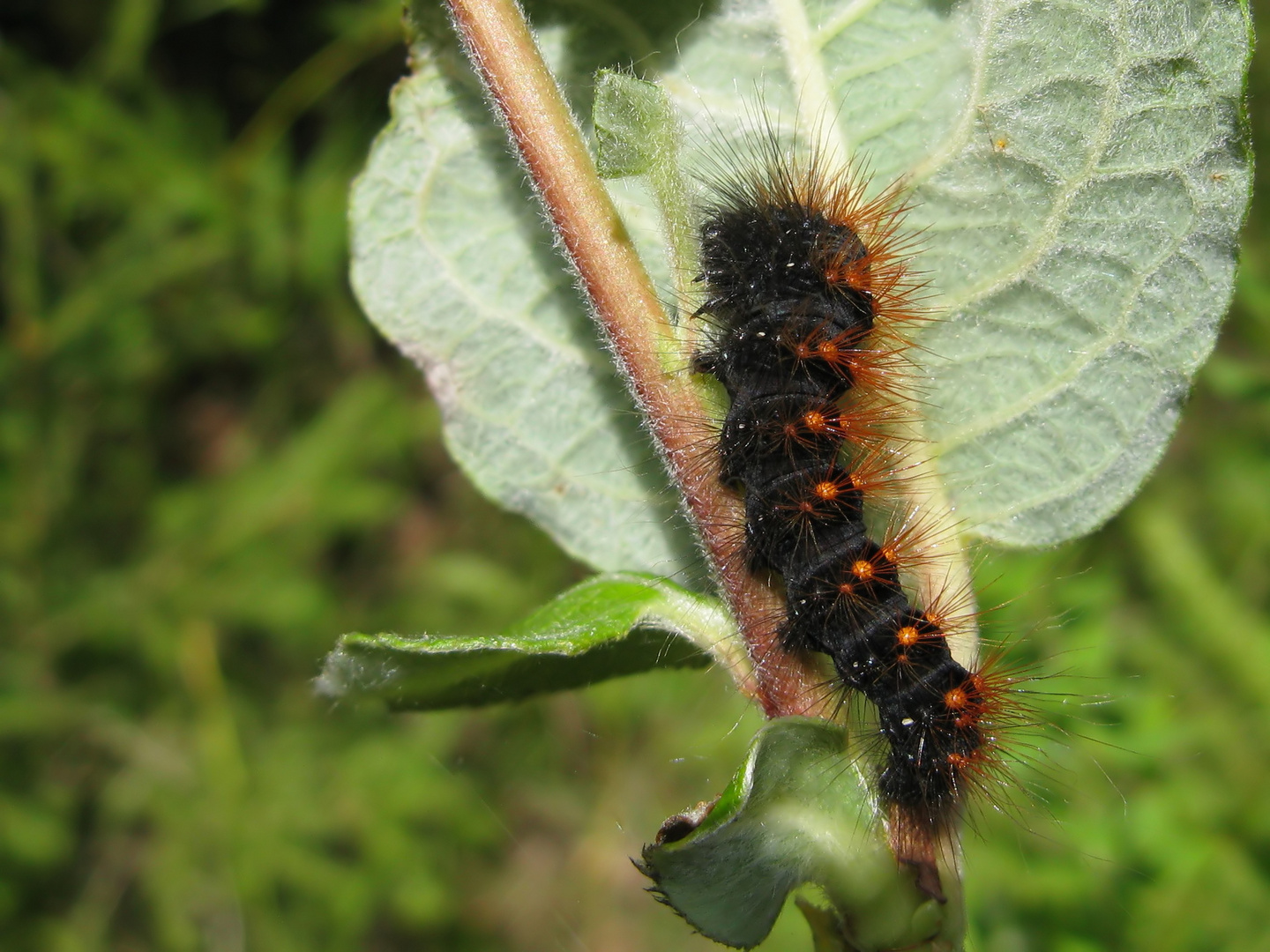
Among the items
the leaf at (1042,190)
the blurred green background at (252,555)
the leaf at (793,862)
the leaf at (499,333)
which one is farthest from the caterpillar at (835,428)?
the blurred green background at (252,555)

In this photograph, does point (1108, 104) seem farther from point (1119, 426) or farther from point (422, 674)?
point (422, 674)

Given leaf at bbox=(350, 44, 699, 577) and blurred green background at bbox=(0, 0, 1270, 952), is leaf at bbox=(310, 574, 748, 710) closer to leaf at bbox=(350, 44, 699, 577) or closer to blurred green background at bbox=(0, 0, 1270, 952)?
leaf at bbox=(350, 44, 699, 577)

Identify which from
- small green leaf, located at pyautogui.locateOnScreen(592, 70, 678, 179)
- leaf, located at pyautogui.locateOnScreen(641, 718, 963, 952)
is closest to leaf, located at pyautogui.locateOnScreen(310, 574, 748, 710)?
leaf, located at pyautogui.locateOnScreen(641, 718, 963, 952)

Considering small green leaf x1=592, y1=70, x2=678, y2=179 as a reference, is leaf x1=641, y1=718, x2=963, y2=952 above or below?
below

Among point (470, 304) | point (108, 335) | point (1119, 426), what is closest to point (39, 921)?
point (108, 335)

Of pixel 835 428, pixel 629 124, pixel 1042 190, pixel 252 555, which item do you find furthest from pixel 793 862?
pixel 252 555

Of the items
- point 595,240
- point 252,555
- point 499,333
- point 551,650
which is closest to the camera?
point 551,650

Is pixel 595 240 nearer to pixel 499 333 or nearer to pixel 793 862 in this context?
pixel 499 333
